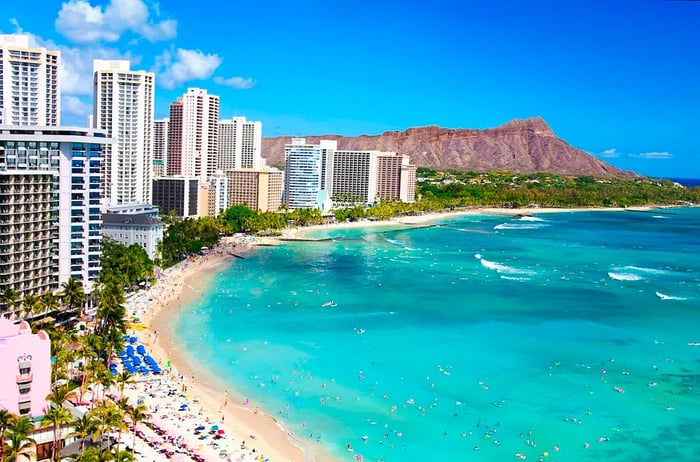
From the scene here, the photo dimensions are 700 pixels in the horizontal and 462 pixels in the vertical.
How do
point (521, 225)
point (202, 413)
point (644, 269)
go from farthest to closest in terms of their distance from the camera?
point (521, 225), point (644, 269), point (202, 413)

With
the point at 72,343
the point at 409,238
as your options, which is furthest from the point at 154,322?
the point at 409,238

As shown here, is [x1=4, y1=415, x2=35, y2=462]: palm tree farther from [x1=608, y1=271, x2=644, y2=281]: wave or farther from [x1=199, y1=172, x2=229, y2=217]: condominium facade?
[x1=199, y1=172, x2=229, y2=217]: condominium facade

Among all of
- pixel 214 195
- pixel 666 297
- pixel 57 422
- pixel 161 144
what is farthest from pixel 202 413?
pixel 161 144

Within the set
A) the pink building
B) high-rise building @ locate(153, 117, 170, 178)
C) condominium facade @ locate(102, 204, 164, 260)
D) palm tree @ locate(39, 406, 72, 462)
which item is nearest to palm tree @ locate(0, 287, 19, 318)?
the pink building

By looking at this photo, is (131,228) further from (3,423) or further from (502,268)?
(3,423)

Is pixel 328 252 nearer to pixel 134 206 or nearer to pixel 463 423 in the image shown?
pixel 134 206

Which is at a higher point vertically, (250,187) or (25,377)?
(250,187)

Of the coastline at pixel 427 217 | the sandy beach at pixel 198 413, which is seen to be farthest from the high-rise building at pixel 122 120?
the sandy beach at pixel 198 413
